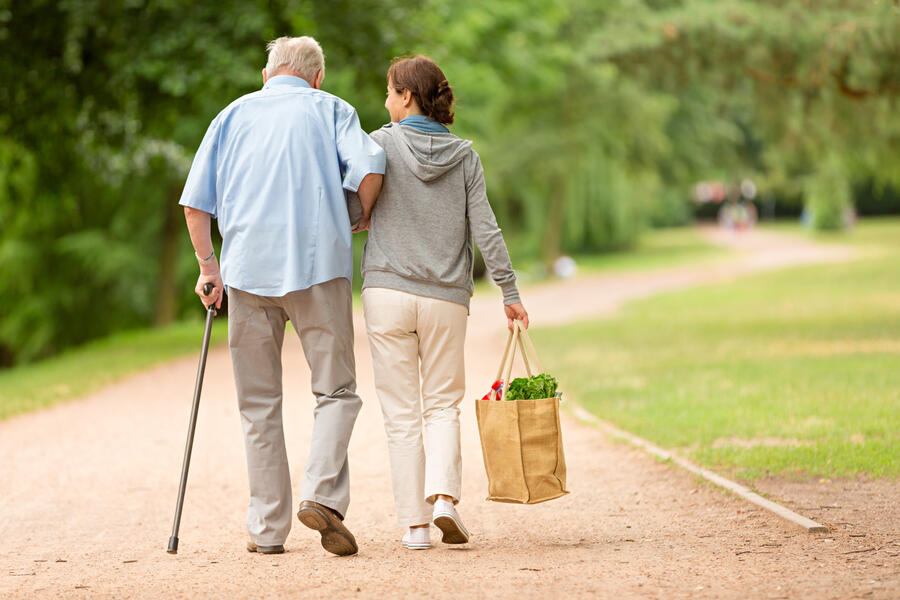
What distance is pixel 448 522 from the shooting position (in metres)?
4.79

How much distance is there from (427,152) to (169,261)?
17.3 meters

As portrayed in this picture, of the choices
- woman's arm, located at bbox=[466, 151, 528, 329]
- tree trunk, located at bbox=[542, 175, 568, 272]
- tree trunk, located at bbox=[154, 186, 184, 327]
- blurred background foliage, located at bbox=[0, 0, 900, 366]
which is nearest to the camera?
woman's arm, located at bbox=[466, 151, 528, 329]

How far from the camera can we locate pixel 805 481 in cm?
628

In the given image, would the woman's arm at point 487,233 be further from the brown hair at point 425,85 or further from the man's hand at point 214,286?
the man's hand at point 214,286

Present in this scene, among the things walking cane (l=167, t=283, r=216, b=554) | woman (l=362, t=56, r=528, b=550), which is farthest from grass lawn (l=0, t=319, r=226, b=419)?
woman (l=362, t=56, r=528, b=550)

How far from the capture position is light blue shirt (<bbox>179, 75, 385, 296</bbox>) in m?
4.75

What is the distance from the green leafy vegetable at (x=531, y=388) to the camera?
192 inches

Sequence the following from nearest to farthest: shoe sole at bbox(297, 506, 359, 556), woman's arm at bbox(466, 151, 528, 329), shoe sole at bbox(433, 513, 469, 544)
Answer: shoe sole at bbox(297, 506, 359, 556) → shoe sole at bbox(433, 513, 469, 544) → woman's arm at bbox(466, 151, 528, 329)

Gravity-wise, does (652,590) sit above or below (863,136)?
below

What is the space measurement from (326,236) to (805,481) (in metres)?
3.06

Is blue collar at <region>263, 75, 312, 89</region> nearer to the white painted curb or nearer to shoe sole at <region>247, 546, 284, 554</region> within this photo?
shoe sole at <region>247, 546, 284, 554</region>

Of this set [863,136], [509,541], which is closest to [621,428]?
[509,541]

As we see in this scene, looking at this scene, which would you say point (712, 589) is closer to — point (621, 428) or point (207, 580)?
point (207, 580)

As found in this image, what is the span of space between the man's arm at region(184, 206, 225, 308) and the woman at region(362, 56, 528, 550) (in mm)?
650
